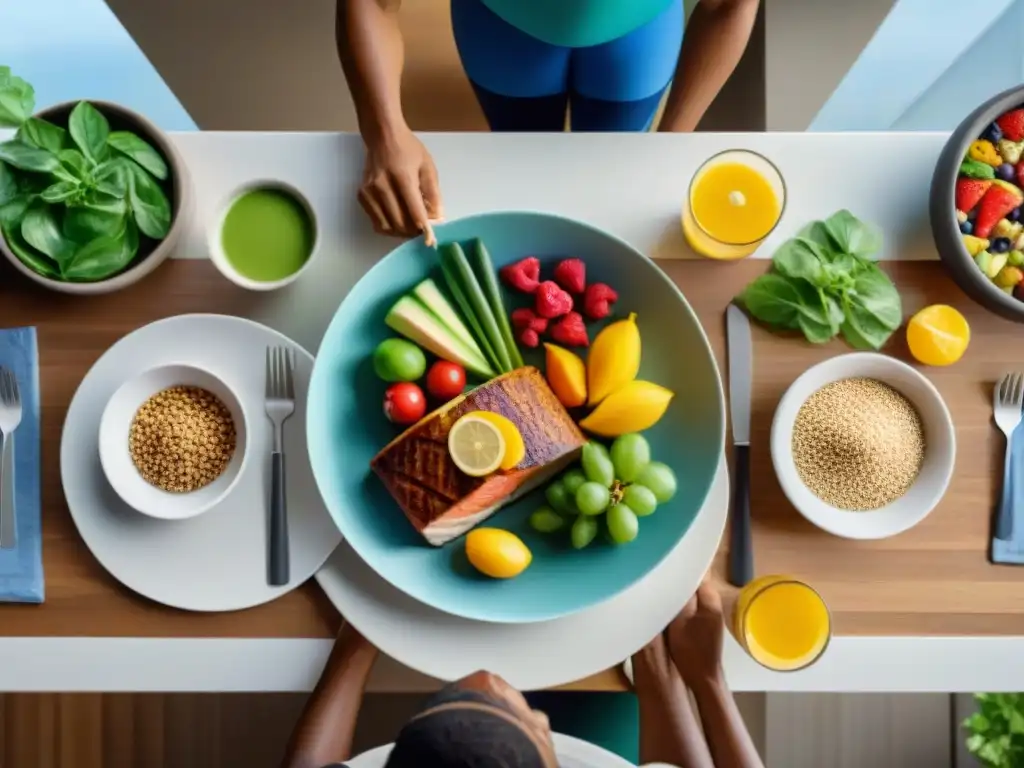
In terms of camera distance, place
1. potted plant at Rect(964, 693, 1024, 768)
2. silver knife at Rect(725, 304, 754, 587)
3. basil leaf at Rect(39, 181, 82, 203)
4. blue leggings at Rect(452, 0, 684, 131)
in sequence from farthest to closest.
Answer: potted plant at Rect(964, 693, 1024, 768), blue leggings at Rect(452, 0, 684, 131), silver knife at Rect(725, 304, 754, 587), basil leaf at Rect(39, 181, 82, 203)

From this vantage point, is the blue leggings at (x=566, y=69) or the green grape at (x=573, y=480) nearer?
the green grape at (x=573, y=480)

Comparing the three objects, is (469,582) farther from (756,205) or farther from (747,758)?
(756,205)

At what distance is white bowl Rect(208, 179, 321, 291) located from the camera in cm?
91

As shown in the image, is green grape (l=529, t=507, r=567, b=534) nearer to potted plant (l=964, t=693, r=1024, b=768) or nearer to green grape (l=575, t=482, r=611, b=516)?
green grape (l=575, t=482, r=611, b=516)

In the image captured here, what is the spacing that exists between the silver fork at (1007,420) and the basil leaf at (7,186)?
126 cm

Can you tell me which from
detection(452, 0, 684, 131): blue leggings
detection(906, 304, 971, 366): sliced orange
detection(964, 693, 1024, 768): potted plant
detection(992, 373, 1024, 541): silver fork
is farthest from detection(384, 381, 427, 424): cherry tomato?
detection(964, 693, 1024, 768): potted plant

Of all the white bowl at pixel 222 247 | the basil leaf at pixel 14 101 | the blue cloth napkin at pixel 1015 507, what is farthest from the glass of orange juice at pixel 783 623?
the basil leaf at pixel 14 101

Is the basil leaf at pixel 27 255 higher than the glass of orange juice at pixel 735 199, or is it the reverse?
the basil leaf at pixel 27 255

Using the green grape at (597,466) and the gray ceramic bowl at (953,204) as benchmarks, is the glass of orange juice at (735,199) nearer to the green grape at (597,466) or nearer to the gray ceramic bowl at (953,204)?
the gray ceramic bowl at (953,204)

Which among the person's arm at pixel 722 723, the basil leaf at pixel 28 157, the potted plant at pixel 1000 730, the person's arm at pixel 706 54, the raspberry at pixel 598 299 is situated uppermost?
the basil leaf at pixel 28 157

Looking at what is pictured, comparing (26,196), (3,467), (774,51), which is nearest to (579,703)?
(3,467)

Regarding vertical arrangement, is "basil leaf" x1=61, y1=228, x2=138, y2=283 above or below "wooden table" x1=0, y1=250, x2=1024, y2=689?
above

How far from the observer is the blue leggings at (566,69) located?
110 cm

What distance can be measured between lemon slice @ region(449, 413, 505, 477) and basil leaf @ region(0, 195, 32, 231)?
575 mm
